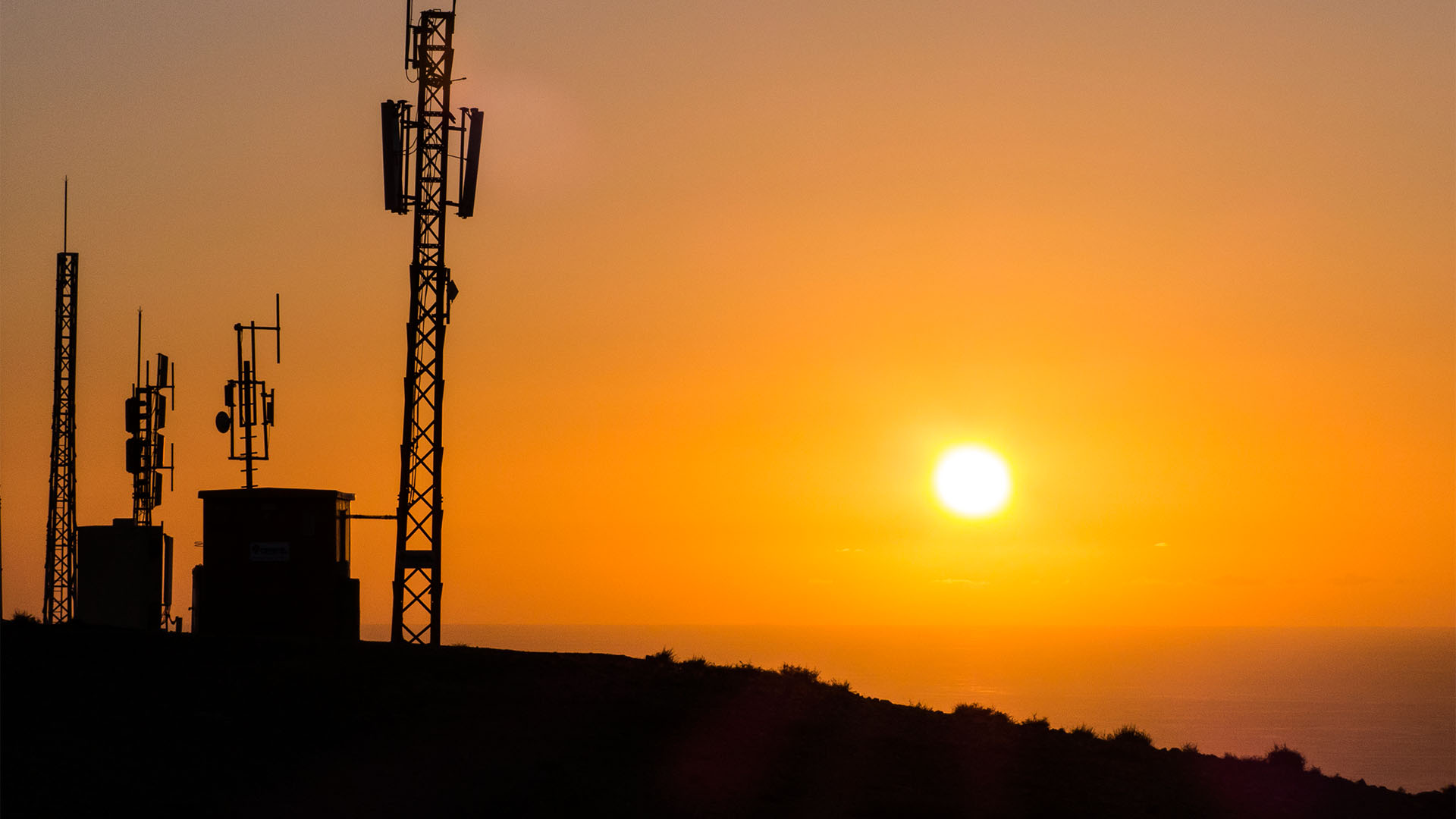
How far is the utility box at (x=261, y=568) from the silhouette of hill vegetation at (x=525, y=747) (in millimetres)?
3981

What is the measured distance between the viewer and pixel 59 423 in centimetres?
5522

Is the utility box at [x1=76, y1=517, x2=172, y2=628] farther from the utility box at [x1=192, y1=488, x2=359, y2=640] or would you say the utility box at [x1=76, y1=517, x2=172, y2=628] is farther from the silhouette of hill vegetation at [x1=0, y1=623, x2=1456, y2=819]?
the silhouette of hill vegetation at [x1=0, y1=623, x2=1456, y2=819]

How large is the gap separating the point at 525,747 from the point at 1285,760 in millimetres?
14357

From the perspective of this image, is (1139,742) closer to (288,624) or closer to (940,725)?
(940,725)

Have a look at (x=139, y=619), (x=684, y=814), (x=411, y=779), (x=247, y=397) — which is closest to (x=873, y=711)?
(x=684, y=814)

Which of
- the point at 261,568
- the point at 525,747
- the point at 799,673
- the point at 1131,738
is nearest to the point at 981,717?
the point at 1131,738

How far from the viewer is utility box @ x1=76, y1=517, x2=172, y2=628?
32.1 meters

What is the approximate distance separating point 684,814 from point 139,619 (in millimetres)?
17524

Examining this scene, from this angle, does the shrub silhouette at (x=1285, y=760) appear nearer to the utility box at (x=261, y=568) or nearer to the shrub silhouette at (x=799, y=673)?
the shrub silhouette at (x=799, y=673)

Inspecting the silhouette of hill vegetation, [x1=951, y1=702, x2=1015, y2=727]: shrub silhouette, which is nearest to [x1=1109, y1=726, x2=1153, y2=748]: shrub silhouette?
the silhouette of hill vegetation

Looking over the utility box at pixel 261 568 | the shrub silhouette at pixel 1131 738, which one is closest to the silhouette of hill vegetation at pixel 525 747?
the shrub silhouette at pixel 1131 738

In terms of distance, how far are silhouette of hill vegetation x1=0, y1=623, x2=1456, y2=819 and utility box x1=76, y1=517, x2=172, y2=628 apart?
5.63 meters

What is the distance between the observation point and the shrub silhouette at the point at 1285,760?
87.0ft

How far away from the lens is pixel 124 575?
1273 inches
